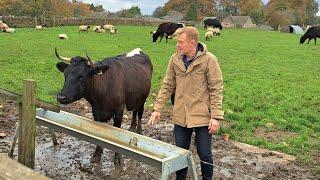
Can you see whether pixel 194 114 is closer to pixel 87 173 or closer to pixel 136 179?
pixel 136 179

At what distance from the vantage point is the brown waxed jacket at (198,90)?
17.2 ft

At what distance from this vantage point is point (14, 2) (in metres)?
70.2

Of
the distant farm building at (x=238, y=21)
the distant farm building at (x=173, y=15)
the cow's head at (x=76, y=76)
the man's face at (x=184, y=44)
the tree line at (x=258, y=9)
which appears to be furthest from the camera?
the distant farm building at (x=173, y=15)

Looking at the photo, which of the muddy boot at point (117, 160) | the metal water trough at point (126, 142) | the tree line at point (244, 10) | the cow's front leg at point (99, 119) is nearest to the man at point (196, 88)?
the metal water trough at point (126, 142)

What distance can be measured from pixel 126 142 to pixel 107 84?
5.19ft

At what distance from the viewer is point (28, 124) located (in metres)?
5.48

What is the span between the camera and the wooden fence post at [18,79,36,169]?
5395mm

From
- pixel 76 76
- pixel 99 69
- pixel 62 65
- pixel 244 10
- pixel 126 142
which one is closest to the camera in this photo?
pixel 126 142

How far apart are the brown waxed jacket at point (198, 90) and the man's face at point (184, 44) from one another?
134mm

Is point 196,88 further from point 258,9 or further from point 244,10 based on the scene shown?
point 258,9

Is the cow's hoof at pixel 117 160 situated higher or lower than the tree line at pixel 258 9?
lower

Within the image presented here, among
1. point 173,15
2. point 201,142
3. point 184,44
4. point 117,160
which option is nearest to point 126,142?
point 201,142

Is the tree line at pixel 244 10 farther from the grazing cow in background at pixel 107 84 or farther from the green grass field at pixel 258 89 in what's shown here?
the grazing cow in background at pixel 107 84

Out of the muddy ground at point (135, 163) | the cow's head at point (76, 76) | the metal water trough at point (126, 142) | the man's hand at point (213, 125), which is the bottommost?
the muddy ground at point (135, 163)
